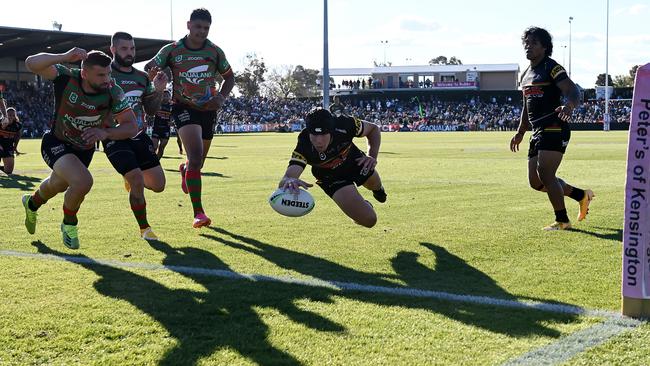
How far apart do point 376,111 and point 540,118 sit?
80757 millimetres

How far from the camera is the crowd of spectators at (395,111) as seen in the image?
66062 millimetres

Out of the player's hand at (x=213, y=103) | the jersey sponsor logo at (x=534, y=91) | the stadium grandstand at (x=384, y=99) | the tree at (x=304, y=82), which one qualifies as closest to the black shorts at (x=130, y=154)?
the player's hand at (x=213, y=103)

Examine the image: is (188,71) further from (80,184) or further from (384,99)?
(384,99)

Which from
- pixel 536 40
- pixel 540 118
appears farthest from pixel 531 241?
pixel 536 40

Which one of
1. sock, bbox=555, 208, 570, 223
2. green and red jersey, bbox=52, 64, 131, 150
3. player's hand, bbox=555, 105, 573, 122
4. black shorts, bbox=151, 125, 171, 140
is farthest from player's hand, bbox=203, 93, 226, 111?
black shorts, bbox=151, 125, 171, 140

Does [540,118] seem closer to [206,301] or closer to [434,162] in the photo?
[206,301]

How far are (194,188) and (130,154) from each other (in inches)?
42.5

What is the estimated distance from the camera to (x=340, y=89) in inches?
3799

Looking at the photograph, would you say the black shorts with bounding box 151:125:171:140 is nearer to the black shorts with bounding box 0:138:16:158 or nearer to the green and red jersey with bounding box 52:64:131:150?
the black shorts with bounding box 0:138:16:158

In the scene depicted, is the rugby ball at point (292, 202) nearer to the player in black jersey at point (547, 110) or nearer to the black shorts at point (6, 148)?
the player in black jersey at point (547, 110)

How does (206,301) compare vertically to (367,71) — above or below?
below

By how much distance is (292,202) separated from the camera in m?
6.48

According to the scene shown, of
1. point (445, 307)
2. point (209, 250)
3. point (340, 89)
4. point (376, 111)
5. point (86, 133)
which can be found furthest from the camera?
point (340, 89)

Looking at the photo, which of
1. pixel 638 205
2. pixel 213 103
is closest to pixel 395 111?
pixel 213 103
